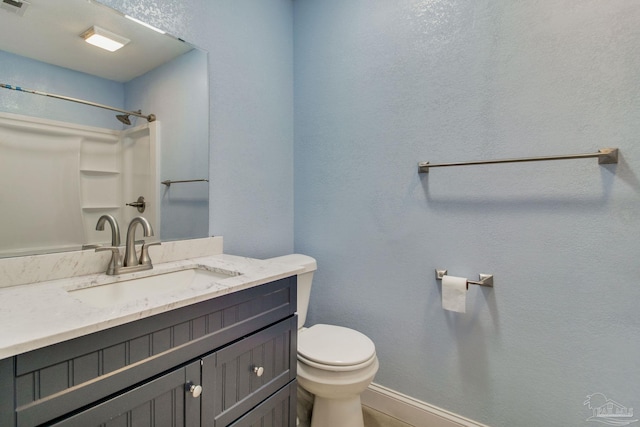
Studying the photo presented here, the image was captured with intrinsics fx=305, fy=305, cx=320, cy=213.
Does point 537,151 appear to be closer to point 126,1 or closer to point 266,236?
point 266,236

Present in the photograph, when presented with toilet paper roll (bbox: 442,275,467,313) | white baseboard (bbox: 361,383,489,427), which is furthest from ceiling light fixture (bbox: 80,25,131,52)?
white baseboard (bbox: 361,383,489,427)

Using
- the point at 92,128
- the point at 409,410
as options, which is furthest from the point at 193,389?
the point at 409,410

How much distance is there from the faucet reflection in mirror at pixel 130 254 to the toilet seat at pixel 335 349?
769mm

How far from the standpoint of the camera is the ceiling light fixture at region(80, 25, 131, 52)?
1169 mm

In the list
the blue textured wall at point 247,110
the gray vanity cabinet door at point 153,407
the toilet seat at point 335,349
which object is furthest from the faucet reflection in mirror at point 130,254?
the toilet seat at point 335,349

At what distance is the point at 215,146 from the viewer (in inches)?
61.1

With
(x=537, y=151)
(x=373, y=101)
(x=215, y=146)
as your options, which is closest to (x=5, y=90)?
(x=215, y=146)

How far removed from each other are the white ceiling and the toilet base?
5.50 feet

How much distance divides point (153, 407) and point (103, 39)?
1.32 meters

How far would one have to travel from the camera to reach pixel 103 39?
1.20 metres

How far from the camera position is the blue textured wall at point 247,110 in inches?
59.5

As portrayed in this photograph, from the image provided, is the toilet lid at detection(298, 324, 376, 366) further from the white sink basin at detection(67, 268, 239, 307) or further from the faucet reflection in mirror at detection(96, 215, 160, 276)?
the faucet reflection in mirror at detection(96, 215, 160, 276)

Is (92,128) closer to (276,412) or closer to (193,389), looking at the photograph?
(193,389)

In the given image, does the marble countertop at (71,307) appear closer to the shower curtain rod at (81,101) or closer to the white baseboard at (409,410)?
the shower curtain rod at (81,101)
